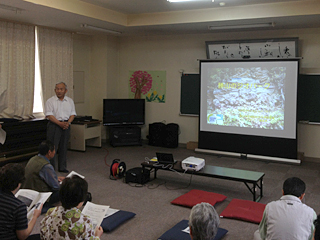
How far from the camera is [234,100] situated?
22.3 ft

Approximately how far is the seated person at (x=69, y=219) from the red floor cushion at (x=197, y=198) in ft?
7.15

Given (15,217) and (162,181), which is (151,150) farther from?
(15,217)

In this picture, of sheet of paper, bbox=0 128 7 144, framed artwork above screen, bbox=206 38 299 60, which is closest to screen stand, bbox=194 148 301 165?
framed artwork above screen, bbox=206 38 299 60

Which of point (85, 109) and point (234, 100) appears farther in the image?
point (85, 109)

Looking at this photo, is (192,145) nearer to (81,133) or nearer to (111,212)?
(81,133)

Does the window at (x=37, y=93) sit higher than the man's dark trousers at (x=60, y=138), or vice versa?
the window at (x=37, y=93)

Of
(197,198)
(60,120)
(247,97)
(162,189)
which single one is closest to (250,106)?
(247,97)

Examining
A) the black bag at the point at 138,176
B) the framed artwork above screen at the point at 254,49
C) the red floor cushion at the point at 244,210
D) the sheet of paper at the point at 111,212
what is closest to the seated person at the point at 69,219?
the sheet of paper at the point at 111,212

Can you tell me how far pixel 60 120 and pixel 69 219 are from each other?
3.73 m

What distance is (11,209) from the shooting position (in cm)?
230

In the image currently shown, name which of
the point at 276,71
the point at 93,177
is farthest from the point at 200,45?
the point at 93,177

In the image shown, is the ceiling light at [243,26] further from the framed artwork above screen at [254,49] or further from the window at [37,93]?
Answer: the window at [37,93]

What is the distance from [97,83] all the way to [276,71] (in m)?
4.06

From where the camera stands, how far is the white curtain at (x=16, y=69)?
606 cm
